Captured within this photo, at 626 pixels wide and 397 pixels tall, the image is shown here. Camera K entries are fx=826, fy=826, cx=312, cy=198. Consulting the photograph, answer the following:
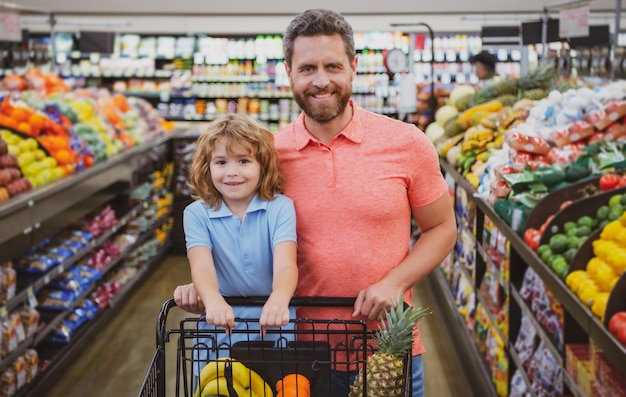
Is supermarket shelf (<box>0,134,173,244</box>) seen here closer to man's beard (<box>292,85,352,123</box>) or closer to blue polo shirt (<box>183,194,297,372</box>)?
blue polo shirt (<box>183,194,297,372</box>)

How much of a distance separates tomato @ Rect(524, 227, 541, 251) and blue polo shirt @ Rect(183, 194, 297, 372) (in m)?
1.41

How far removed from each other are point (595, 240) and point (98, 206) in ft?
13.4

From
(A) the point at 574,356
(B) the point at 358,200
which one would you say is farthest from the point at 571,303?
(B) the point at 358,200

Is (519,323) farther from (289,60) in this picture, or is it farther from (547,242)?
(289,60)

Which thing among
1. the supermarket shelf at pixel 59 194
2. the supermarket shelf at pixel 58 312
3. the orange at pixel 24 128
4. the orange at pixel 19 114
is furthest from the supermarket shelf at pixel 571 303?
the orange at pixel 19 114

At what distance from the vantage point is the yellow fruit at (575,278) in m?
2.62

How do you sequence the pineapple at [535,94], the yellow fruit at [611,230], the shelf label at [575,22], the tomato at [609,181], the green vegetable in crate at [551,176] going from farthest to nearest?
the pineapple at [535,94] < the shelf label at [575,22] < the green vegetable in crate at [551,176] < the tomato at [609,181] < the yellow fruit at [611,230]

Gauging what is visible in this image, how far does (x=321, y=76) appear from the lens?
6.46 ft

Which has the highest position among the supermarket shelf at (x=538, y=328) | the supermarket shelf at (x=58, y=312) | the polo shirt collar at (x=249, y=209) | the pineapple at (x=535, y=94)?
the pineapple at (x=535, y=94)

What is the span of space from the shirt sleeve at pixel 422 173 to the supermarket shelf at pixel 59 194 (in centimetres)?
246

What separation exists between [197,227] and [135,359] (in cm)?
336

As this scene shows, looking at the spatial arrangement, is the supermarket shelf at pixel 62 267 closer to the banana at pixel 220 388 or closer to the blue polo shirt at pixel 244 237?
the blue polo shirt at pixel 244 237

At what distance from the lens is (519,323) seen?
374cm

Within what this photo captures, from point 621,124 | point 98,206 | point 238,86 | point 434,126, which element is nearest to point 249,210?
point 621,124
